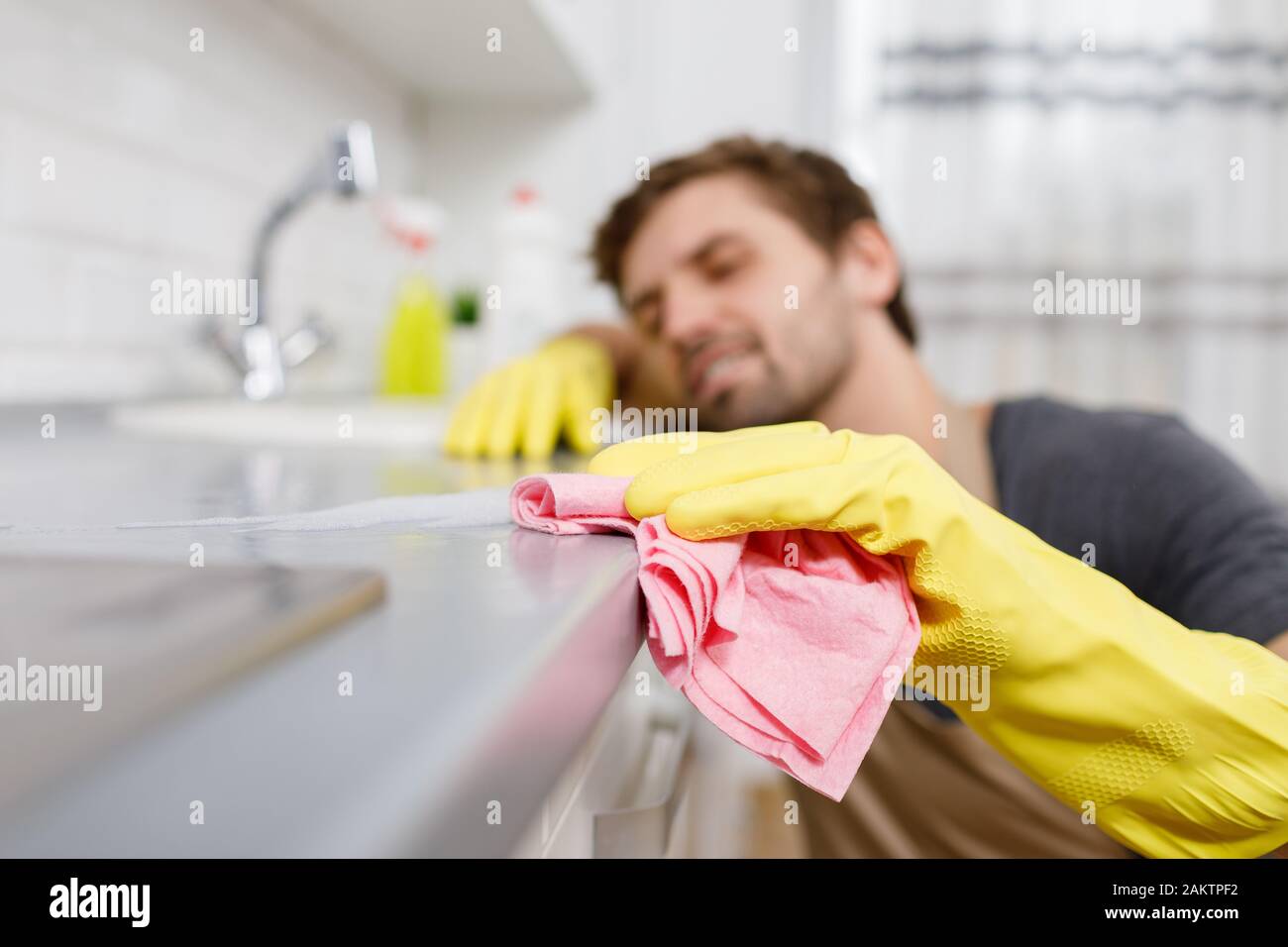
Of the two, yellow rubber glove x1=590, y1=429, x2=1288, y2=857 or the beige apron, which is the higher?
yellow rubber glove x1=590, y1=429, x2=1288, y2=857

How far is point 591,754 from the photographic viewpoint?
419mm

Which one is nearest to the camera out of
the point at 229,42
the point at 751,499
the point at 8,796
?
the point at 8,796

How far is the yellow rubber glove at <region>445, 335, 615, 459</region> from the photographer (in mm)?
750

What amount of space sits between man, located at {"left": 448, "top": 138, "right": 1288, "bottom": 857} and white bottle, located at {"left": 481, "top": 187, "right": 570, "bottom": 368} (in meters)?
0.21

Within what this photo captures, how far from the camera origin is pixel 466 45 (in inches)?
51.7

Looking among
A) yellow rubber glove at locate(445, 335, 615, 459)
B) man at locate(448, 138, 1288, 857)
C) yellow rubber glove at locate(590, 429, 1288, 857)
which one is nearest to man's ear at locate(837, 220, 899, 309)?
man at locate(448, 138, 1288, 857)

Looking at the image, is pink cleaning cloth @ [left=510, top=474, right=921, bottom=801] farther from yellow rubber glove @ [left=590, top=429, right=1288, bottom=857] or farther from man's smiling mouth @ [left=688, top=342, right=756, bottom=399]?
man's smiling mouth @ [left=688, top=342, right=756, bottom=399]

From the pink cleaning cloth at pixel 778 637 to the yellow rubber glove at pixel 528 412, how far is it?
368 millimetres

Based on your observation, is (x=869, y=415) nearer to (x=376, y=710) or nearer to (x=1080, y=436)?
(x=1080, y=436)

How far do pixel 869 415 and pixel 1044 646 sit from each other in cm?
56

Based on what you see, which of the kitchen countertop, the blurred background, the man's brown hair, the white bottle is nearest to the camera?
the kitchen countertop

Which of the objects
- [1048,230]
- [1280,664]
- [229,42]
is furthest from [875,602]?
[1048,230]
